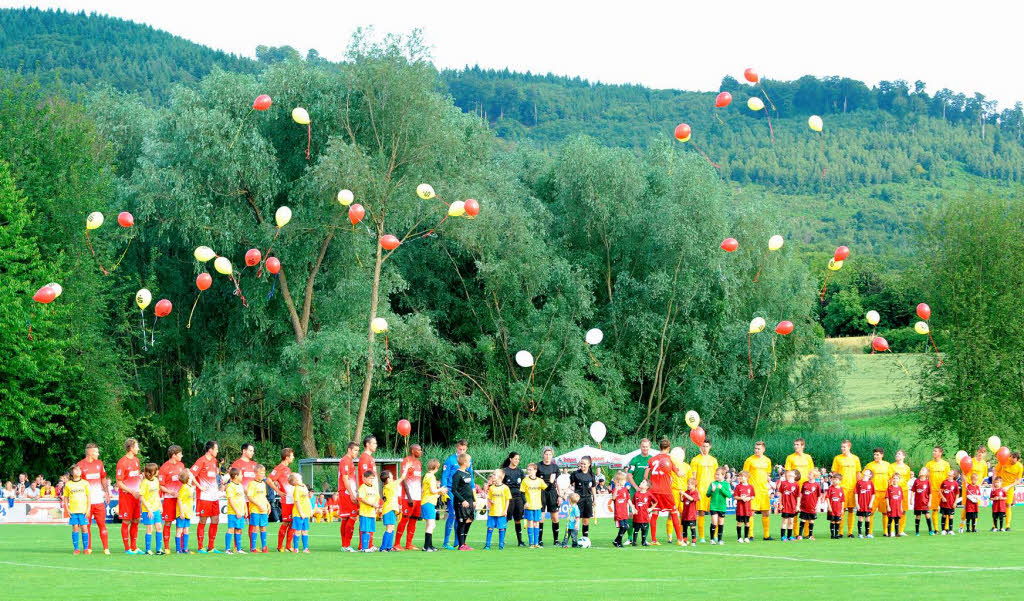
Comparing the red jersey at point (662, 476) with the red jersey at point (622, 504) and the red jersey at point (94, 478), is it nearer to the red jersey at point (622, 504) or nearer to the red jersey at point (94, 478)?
the red jersey at point (622, 504)

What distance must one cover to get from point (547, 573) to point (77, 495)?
25.6ft

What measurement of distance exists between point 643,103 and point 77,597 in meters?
171

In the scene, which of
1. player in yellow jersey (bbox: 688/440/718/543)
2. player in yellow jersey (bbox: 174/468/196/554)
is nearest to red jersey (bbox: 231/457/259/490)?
player in yellow jersey (bbox: 174/468/196/554)

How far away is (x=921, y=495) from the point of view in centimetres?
2270

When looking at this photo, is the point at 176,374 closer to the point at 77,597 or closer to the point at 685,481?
the point at 685,481

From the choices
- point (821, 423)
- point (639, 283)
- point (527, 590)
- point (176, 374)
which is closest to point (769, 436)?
point (821, 423)

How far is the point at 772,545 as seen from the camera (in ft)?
65.1

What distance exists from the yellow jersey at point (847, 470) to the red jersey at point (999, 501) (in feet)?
11.4

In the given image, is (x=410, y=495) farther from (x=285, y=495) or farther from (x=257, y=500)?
(x=257, y=500)

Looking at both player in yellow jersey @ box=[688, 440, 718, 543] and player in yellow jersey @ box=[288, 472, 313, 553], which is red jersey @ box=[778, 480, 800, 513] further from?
player in yellow jersey @ box=[288, 472, 313, 553]

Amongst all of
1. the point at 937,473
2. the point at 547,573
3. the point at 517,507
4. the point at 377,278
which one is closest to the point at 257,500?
the point at 517,507

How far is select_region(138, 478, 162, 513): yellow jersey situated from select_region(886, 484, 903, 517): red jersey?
13367 mm

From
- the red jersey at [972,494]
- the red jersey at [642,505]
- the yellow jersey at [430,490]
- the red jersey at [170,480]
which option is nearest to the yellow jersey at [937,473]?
the red jersey at [972,494]

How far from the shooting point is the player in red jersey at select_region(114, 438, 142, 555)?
58.9 feet
